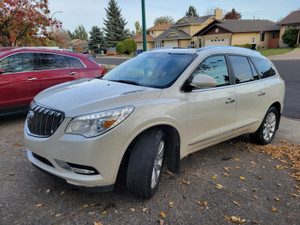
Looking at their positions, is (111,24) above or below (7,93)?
above

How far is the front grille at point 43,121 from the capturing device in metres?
2.59

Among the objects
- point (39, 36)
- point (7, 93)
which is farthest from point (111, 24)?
point (7, 93)

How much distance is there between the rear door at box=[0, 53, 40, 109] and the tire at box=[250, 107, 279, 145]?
4895mm

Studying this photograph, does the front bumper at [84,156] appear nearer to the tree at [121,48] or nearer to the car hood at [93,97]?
the car hood at [93,97]

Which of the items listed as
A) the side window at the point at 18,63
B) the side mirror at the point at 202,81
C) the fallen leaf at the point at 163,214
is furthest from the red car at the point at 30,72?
→ the fallen leaf at the point at 163,214

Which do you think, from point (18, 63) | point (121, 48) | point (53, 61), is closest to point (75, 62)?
point (53, 61)

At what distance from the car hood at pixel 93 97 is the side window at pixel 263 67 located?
2405 millimetres

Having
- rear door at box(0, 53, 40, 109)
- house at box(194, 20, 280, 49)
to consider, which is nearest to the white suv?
rear door at box(0, 53, 40, 109)

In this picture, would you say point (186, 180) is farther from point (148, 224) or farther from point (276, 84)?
point (276, 84)

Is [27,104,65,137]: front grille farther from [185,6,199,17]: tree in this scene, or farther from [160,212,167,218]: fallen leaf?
[185,6,199,17]: tree

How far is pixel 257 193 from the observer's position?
3.16m

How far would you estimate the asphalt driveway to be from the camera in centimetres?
264

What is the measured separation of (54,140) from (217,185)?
2146mm

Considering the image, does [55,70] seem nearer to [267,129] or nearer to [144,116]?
[144,116]
